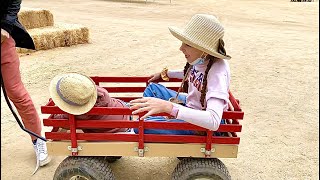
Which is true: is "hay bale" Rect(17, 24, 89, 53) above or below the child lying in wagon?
below

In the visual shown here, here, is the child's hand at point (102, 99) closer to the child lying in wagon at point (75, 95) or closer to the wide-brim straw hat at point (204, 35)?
the child lying in wagon at point (75, 95)

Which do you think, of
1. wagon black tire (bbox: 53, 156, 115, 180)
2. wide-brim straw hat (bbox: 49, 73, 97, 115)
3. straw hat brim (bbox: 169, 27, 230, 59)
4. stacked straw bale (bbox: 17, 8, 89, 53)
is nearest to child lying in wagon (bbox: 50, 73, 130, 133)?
wide-brim straw hat (bbox: 49, 73, 97, 115)

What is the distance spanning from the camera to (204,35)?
2.11m

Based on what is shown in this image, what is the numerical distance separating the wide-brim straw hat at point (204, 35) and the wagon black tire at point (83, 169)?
A: 845mm

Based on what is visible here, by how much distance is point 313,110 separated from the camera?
3.98 metres

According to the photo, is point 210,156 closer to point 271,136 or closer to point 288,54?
point 271,136

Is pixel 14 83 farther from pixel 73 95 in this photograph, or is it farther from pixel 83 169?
pixel 83 169

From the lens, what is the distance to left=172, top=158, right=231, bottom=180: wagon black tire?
6.89ft

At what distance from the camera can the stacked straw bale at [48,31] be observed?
6.41 metres

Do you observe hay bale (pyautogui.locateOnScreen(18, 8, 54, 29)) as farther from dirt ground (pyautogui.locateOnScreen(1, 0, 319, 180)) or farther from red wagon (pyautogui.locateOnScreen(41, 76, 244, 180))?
red wagon (pyautogui.locateOnScreen(41, 76, 244, 180))

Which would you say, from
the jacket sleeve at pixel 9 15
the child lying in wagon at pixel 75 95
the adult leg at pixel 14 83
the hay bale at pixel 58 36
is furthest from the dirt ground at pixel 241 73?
the jacket sleeve at pixel 9 15

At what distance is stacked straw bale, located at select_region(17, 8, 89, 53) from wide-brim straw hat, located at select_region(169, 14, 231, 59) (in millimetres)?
4630

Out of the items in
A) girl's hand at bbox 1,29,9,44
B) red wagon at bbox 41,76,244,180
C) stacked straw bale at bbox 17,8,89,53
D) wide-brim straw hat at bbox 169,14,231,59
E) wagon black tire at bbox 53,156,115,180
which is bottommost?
stacked straw bale at bbox 17,8,89,53

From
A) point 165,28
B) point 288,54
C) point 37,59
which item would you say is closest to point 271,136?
point 288,54
